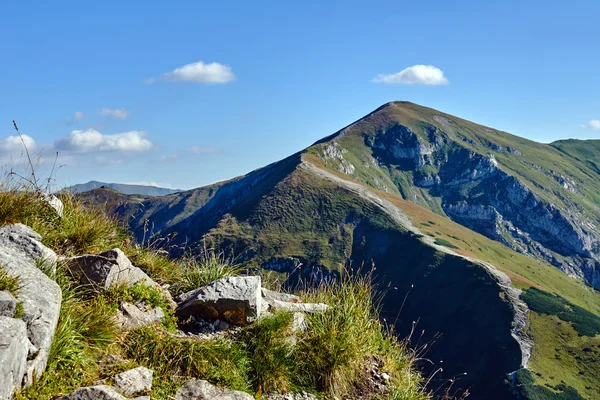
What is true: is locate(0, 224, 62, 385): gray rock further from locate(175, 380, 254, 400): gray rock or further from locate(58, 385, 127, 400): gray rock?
locate(175, 380, 254, 400): gray rock

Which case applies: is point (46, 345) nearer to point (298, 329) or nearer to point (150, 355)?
point (150, 355)

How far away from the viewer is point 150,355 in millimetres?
6406

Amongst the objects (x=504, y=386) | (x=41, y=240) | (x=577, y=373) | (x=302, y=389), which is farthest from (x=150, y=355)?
(x=577, y=373)

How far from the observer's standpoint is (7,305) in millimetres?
5230

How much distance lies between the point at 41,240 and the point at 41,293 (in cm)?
250

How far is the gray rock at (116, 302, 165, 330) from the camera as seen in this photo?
7.02 meters

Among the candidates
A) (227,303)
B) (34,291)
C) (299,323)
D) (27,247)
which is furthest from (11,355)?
(299,323)

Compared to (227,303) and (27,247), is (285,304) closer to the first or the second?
(227,303)

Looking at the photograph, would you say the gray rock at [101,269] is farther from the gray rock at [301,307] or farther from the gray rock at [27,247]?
the gray rock at [301,307]

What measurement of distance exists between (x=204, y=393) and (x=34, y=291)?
96.8 inches

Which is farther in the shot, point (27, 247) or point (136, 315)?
point (136, 315)

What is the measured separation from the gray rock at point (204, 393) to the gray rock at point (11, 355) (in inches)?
Answer: 73.4

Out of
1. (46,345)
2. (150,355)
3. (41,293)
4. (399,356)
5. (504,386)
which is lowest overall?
(504,386)

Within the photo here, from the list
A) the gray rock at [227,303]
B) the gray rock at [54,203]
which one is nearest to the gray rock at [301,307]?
the gray rock at [227,303]
